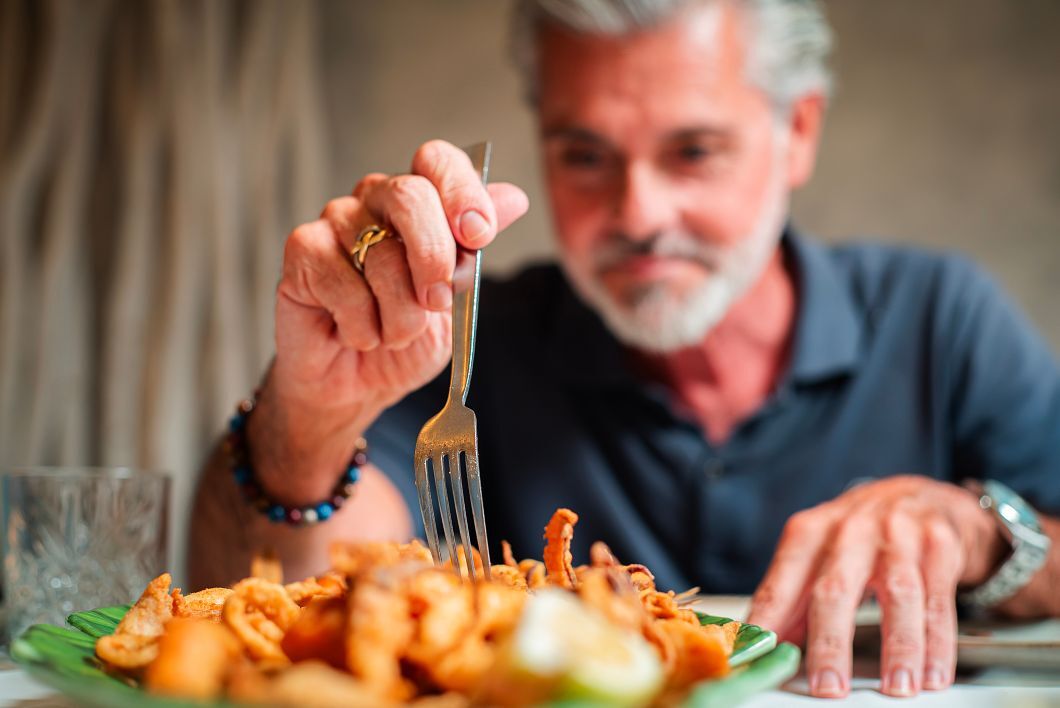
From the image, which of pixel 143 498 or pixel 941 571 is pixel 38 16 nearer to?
pixel 143 498

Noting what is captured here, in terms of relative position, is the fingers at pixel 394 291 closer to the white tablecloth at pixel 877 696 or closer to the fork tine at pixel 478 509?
the fork tine at pixel 478 509

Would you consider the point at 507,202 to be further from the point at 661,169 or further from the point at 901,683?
the point at 661,169

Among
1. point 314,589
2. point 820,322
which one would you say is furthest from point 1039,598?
point 314,589

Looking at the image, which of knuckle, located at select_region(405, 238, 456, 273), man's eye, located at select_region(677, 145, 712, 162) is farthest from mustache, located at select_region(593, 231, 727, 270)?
knuckle, located at select_region(405, 238, 456, 273)

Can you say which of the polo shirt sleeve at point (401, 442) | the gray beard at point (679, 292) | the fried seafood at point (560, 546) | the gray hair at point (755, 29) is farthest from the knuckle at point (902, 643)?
the gray hair at point (755, 29)

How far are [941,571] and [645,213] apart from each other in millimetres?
727

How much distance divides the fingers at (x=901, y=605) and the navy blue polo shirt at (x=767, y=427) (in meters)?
0.62

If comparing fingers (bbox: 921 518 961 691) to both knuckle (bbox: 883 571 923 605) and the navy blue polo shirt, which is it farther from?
the navy blue polo shirt

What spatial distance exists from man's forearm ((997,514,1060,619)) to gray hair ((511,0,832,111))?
0.77 meters

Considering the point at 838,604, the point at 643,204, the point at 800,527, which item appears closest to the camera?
the point at 838,604

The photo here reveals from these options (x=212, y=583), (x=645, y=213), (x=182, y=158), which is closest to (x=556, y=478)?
(x=645, y=213)

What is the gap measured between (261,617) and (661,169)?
1.01 m

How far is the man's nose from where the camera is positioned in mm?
1298

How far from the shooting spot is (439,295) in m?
0.64
